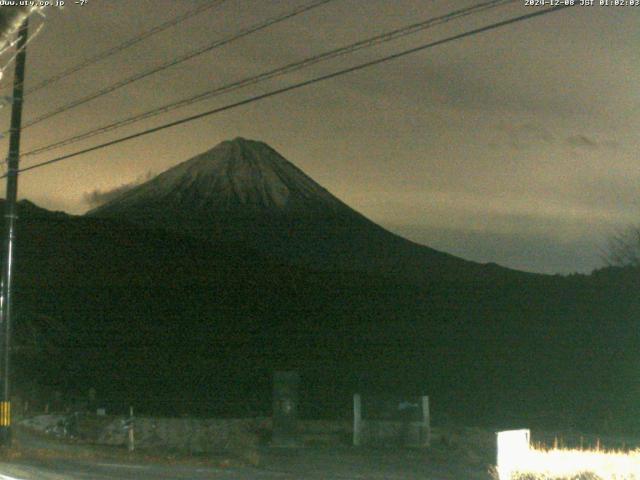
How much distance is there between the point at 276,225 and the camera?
594ft

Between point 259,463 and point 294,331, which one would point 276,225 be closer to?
point 294,331

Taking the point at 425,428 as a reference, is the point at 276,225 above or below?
above

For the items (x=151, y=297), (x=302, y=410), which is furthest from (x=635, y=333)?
(x=151, y=297)

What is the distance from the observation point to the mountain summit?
158 metres

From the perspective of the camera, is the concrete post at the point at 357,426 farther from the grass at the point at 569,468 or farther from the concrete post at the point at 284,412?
the grass at the point at 569,468

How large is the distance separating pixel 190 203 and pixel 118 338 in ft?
Result: 380

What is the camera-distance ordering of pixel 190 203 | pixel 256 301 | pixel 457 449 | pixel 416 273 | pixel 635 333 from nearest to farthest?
pixel 457 449
pixel 635 333
pixel 256 301
pixel 416 273
pixel 190 203

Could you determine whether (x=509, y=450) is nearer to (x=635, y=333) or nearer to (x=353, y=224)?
(x=635, y=333)

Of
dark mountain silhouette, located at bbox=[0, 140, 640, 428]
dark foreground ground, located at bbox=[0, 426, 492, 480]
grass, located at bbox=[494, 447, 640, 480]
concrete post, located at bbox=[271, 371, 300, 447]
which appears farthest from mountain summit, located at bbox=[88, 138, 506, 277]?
grass, located at bbox=[494, 447, 640, 480]

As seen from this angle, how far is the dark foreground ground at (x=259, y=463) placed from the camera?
14711mm

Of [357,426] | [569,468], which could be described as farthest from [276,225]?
[569,468]

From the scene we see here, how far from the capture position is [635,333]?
208 ft

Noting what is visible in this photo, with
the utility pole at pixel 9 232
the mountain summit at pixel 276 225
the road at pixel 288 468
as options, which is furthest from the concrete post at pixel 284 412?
the mountain summit at pixel 276 225

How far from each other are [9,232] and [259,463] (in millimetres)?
7223
